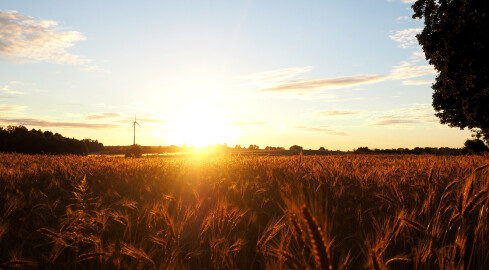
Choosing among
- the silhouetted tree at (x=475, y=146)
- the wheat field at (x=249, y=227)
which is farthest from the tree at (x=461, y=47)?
the wheat field at (x=249, y=227)

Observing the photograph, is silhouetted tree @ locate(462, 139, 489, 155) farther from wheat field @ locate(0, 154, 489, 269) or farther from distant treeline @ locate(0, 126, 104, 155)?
distant treeline @ locate(0, 126, 104, 155)

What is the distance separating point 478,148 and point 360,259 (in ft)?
122

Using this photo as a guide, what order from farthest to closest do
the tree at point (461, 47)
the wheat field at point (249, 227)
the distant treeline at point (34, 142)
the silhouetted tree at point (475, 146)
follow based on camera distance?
the distant treeline at point (34, 142) → the silhouetted tree at point (475, 146) → the tree at point (461, 47) → the wheat field at point (249, 227)

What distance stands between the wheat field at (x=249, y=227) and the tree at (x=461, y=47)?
14.7 m

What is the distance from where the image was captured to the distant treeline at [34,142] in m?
52.8

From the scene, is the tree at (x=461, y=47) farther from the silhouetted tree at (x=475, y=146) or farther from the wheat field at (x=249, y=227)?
the wheat field at (x=249, y=227)

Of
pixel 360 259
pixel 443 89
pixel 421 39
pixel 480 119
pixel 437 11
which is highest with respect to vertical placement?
pixel 437 11

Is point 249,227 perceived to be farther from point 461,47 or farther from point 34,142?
point 34,142

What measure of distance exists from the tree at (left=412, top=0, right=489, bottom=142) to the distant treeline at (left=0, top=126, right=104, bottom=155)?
4531 centimetres

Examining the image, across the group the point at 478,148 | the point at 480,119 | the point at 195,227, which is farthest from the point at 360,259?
the point at 478,148

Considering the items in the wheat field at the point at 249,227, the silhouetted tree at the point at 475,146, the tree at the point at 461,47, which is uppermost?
the tree at the point at 461,47

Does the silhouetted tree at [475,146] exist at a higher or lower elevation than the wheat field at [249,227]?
higher

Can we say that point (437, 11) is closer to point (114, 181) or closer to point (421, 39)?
point (421, 39)

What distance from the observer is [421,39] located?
20578 mm
